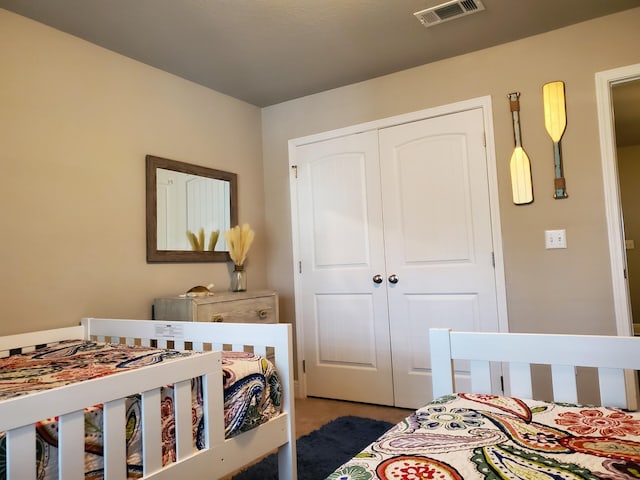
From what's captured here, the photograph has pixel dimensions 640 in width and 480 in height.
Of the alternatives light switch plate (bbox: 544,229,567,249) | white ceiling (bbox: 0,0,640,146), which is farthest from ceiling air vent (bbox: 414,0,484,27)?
light switch plate (bbox: 544,229,567,249)

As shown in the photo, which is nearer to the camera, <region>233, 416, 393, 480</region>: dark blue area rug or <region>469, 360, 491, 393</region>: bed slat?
<region>469, 360, 491, 393</region>: bed slat

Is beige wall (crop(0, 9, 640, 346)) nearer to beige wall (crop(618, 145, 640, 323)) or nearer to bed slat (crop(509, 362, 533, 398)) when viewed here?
bed slat (crop(509, 362, 533, 398))

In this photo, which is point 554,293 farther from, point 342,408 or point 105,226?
point 105,226

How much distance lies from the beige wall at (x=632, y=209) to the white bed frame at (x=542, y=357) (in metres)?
4.85

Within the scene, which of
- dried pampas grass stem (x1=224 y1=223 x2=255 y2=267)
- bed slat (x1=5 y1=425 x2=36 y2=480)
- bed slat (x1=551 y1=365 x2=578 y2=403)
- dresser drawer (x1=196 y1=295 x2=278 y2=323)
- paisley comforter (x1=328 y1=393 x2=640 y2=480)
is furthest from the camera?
dried pampas grass stem (x1=224 y1=223 x2=255 y2=267)

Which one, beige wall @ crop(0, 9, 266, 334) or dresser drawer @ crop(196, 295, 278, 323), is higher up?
beige wall @ crop(0, 9, 266, 334)

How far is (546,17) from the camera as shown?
235cm

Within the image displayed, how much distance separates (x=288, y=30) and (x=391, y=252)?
148 cm

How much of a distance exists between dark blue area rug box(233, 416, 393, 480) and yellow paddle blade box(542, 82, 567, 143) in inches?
75.3

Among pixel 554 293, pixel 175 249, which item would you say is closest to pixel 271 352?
pixel 175 249

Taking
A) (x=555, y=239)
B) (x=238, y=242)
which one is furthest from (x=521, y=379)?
(x=238, y=242)

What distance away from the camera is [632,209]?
5125mm

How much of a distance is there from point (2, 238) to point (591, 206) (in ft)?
9.54

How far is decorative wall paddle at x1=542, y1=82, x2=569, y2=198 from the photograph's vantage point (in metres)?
2.46
